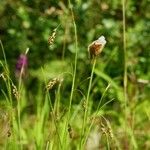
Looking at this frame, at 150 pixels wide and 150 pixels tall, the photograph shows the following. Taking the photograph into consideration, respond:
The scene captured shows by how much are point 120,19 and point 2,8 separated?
0.77 m

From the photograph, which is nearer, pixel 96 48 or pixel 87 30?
pixel 96 48

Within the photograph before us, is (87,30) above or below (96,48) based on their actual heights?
below

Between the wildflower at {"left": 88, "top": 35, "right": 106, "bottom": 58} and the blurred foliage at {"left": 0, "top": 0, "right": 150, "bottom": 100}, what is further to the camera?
the blurred foliage at {"left": 0, "top": 0, "right": 150, "bottom": 100}

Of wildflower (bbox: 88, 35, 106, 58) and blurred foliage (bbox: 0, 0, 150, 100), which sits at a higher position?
wildflower (bbox: 88, 35, 106, 58)

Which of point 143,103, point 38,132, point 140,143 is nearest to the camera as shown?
point 38,132

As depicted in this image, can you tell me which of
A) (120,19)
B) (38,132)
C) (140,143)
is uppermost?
→ (120,19)

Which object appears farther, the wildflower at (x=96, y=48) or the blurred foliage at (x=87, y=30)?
the blurred foliage at (x=87, y=30)

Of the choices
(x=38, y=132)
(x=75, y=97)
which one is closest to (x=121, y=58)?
(x=75, y=97)

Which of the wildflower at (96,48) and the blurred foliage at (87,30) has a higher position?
the wildflower at (96,48)

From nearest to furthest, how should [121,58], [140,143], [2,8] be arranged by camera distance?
[140,143], [121,58], [2,8]

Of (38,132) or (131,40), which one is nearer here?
(38,132)

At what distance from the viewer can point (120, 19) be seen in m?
3.36

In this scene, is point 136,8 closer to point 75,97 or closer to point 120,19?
point 120,19

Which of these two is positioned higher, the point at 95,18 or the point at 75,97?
the point at 95,18
